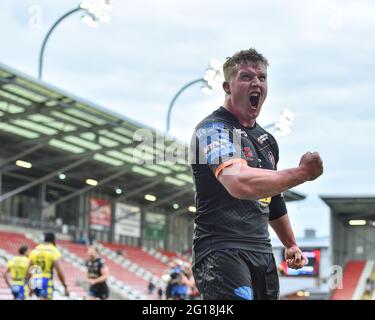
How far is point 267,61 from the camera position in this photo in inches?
153

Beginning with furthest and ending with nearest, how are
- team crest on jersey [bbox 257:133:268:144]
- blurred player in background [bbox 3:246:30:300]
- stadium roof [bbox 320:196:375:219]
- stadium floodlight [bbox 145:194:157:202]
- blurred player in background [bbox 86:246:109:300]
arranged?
stadium floodlight [bbox 145:194:157:202]
stadium roof [bbox 320:196:375:219]
blurred player in background [bbox 3:246:30:300]
blurred player in background [bbox 86:246:109:300]
team crest on jersey [bbox 257:133:268:144]

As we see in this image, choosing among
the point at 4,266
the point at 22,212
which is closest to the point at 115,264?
the point at 22,212

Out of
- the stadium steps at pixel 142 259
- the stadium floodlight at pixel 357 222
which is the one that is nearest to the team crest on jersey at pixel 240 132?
the stadium steps at pixel 142 259

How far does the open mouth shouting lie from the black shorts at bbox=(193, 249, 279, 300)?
27.0 inches

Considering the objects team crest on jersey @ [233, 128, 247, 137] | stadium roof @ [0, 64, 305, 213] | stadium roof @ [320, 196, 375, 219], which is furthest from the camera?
stadium roof @ [320, 196, 375, 219]

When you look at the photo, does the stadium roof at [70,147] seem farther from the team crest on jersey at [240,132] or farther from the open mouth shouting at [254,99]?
the open mouth shouting at [254,99]

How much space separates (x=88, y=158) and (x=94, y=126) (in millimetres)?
5338

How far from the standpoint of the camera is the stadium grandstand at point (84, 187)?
28047 mm

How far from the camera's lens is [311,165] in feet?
10.3

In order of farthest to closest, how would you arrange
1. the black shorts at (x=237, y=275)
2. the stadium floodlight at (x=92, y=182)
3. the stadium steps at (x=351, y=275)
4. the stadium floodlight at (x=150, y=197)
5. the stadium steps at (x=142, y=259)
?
the stadium floodlight at (x=150, y=197) → the stadium steps at (x=351, y=275) → the stadium steps at (x=142, y=259) → the stadium floodlight at (x=92, y=182) → the black shorts at (x=237, y=275)

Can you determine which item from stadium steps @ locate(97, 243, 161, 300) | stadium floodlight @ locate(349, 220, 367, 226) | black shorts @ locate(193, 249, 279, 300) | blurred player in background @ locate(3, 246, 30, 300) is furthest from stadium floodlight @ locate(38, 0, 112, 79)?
stadium floodlight @ locate(349, 220, 367, 226)

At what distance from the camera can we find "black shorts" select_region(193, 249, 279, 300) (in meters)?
3.69

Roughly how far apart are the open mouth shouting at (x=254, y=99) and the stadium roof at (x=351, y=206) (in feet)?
121

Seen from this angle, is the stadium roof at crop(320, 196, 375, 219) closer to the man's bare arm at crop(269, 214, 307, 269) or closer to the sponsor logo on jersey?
the man's bare arm at crop(269, 214, 307, 269)
